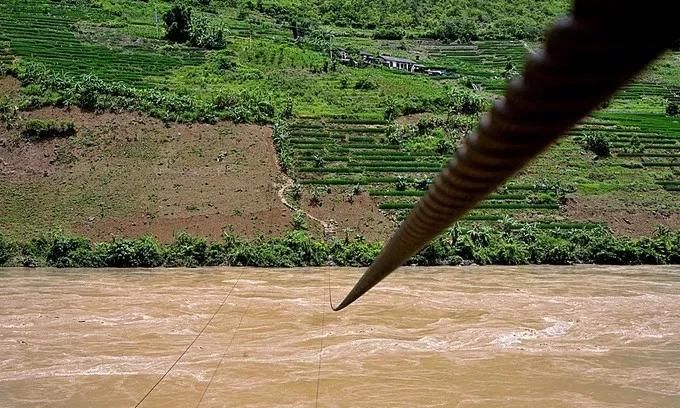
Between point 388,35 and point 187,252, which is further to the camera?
point 388,35

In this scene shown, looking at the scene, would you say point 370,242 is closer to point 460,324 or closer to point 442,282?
point 442,282

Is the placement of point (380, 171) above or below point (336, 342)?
above

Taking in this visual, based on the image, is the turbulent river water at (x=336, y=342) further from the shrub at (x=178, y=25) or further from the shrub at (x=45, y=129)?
the shrub at (x=178, y=25)

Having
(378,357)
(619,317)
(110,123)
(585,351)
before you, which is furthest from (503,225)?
(110,123)

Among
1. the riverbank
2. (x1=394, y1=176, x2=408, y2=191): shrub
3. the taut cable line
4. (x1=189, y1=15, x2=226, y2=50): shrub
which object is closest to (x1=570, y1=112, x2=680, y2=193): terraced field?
the riverbank

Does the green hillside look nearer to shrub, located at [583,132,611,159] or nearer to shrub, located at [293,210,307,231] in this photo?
shrub, located at [583,132,611,159]

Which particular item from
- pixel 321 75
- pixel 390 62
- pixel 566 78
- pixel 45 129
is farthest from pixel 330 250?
pixel 390 62

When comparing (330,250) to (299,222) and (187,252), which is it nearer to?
(299,222)
